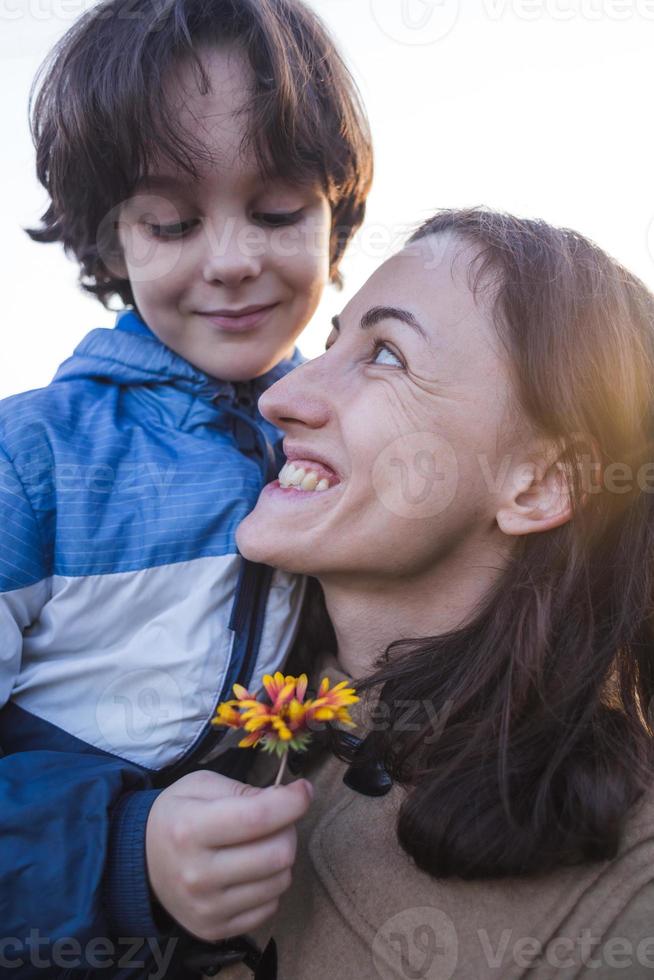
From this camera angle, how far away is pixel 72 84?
2416mm

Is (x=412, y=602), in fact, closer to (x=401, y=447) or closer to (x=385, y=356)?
(x=401, y=447)

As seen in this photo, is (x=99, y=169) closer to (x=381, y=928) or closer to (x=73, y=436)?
(x=73, y=436)

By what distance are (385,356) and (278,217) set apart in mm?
581

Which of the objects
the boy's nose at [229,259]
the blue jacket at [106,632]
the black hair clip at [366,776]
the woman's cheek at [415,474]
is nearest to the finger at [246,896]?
the blue jacket at [106,632]

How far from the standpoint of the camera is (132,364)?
2268 millimetres

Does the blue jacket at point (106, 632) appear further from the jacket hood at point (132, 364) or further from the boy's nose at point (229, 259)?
the boy's nose at point (229, 259)

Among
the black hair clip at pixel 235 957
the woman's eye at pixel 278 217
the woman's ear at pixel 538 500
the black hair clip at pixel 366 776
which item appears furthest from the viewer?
the woman's eye at pixel 278 217

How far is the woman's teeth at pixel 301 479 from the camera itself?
2.07 meters

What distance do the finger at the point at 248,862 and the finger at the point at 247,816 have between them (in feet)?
0.06

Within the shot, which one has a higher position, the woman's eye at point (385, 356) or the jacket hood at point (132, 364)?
the woman's eye at point (385, 356)

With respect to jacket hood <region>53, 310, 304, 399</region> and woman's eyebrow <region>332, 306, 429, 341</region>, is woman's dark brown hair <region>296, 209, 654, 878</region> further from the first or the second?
jacket hood <region>53, 310, 304, 399</region>

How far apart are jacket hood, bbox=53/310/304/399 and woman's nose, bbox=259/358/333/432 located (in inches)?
9.4

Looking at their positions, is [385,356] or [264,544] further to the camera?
[385,356]

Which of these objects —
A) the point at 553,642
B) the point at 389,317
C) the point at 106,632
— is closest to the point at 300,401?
the point at 389,317
